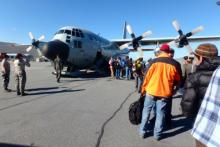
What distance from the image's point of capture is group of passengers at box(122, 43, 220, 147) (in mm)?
1758

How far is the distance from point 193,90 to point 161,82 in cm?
179

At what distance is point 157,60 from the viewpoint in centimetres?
473

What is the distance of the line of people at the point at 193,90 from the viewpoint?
1761 millimetres

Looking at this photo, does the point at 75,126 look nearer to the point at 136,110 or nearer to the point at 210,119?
the point at 136,110

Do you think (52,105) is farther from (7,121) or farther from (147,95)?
(147,95)

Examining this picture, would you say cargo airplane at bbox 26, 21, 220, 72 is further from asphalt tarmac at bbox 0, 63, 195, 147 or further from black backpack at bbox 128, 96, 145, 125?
black backpack at bbox 128, 96, 145, 125

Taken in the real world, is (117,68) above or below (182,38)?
below

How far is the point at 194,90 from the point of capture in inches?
115

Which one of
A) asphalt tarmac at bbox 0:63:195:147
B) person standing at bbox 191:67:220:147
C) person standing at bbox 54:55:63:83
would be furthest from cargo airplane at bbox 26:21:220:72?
person standing at bbox 191:67:220:147

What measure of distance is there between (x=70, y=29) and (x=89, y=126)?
42.8 feet

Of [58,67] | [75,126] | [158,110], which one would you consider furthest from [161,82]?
[58,67]

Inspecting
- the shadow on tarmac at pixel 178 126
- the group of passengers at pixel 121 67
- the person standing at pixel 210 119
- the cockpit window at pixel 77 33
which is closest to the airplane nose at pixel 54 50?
the cockpit window at pixel 77 33

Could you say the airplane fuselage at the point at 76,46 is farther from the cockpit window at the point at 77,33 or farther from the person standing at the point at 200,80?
the person standing at the point at 200,80

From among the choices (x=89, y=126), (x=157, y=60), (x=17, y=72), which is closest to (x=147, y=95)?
(x=157, y=60)
